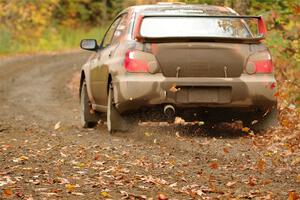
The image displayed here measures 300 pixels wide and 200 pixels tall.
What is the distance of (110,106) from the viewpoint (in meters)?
10.8

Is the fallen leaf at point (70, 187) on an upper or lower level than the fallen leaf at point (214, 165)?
upper

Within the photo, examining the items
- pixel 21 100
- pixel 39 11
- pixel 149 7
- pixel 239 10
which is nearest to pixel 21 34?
pixel 39 11

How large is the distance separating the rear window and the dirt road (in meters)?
1.25

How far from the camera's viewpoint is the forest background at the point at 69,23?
17.0 meters

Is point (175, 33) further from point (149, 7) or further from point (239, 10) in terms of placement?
point (239, 10)

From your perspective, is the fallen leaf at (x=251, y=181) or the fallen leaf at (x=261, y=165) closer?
the fallen leaf at (x=251, y=181)

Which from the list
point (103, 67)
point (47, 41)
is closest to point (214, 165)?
point (103, 67)

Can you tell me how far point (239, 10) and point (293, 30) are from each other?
120cm

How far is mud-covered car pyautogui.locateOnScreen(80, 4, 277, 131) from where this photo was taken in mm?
10133

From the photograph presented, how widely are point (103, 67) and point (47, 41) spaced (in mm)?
31618

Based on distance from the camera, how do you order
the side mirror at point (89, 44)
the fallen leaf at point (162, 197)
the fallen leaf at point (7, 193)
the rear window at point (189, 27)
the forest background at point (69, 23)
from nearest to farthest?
the fallen leaf at point (162, 197) → the fallen leaf at point (7, 193) → the rear window at point (189, 27) → the side mirror at point (89, 44) → the forest background at point (69, 23)

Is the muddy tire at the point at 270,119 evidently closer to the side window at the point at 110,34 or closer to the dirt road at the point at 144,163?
the dirt road at the point at 144,163

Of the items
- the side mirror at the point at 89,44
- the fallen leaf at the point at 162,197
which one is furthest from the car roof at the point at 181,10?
the fallen leaf at the point at 162,197

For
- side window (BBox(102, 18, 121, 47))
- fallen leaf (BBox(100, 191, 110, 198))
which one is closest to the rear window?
side window (BBox(102, 18, 121, 47))
